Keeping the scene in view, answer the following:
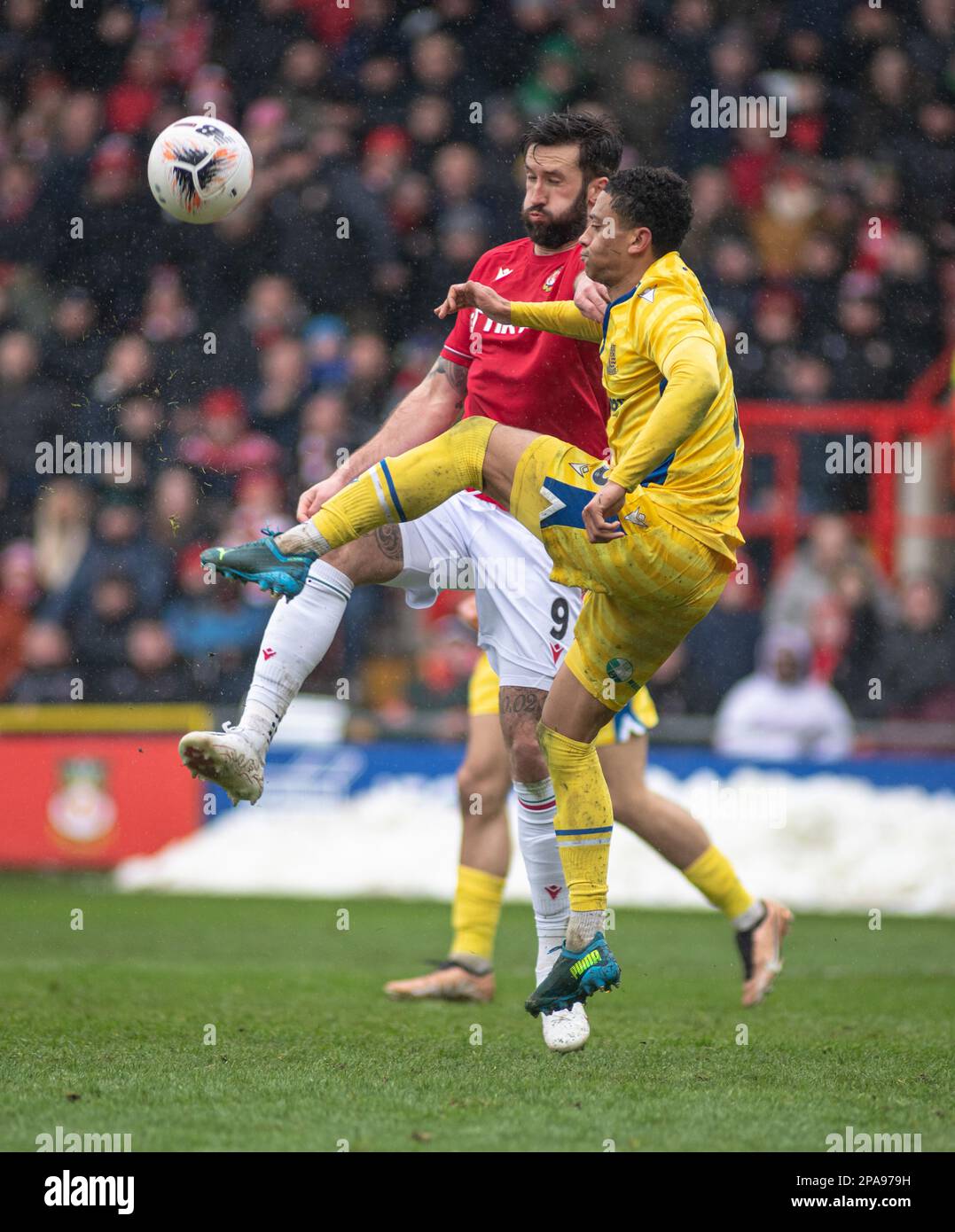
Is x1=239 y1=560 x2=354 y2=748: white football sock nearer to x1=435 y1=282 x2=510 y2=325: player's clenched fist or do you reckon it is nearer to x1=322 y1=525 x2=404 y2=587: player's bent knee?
x1=322 y1=525 x2=404 y2=587: player's bent knee

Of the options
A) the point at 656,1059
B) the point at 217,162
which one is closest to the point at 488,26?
the point at 217,162

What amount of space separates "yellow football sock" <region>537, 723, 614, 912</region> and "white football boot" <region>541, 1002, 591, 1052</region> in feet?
1.05

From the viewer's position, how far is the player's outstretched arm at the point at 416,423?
558 cm

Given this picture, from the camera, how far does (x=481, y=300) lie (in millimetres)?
5090

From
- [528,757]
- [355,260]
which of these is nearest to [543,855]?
[528,757]

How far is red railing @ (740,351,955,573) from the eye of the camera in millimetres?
11211

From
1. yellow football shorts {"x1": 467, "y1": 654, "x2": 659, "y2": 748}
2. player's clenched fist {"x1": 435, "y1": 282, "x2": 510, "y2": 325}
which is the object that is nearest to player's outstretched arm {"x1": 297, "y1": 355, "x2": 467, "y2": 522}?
player's clenched fist {"x1": 435, "y1": 282, "x2": 510, "y2": 325}

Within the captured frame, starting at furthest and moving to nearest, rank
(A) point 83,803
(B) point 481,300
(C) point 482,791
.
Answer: (A) point 83,803, (C) point 482,791, (B) point 481,300

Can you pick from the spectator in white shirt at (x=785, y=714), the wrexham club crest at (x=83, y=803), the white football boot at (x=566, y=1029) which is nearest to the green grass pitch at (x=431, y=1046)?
the white football boot at (x=566, y=1029)

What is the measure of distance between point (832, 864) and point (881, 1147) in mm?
6270

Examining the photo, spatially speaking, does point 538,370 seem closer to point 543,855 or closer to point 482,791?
point 543,855

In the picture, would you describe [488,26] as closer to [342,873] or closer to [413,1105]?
[342,873]

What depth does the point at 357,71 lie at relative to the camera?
1234cm

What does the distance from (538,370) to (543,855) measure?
1.58m
